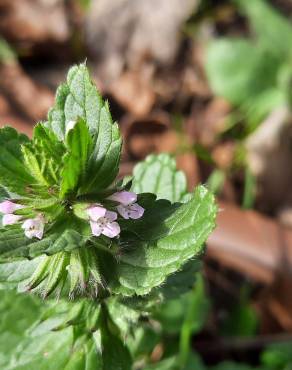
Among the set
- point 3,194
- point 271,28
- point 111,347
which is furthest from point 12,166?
point 271,28

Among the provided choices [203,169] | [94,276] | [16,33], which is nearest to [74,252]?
[94,276]

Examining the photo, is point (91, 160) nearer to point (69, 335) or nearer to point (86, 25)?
point (69, 335)

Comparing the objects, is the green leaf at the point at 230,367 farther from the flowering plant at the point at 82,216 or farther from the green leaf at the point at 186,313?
the flowering plant at the point at 82,216

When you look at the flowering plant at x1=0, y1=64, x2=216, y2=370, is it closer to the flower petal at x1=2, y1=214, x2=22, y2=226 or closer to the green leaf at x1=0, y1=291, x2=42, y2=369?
the flower petal at x1=2, y1=214, x2=22, y2=226

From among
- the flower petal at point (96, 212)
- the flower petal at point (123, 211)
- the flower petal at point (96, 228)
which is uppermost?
the flower petal at point (123, 211)

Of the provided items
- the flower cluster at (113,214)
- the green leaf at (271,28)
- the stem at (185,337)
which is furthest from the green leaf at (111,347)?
the green leaf at (271,28)
